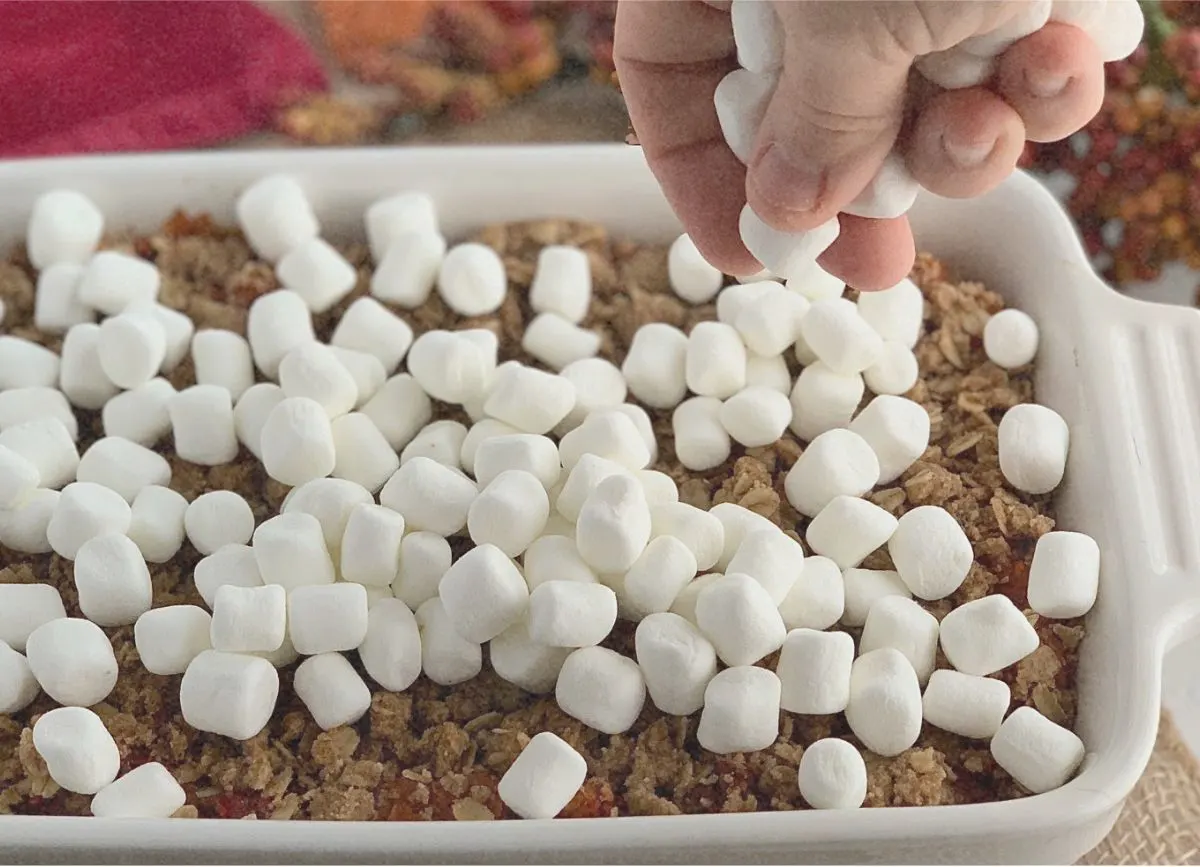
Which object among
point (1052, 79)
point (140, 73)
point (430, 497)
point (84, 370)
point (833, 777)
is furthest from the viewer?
point (140, 73)

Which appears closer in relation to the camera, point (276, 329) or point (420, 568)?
point (420, 568)

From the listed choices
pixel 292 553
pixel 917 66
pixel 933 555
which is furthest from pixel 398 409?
pixel 917 66

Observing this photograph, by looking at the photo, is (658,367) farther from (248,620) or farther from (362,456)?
(248,620)

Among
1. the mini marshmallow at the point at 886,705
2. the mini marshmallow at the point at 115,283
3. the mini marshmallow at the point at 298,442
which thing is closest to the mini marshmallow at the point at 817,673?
the mini marshmallow at the point at 886,705

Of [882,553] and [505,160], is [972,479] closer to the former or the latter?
[882,553]

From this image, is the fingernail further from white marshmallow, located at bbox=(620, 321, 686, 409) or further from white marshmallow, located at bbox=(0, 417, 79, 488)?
white marshmallow, located at bbox=(0, 417, 79, 488)

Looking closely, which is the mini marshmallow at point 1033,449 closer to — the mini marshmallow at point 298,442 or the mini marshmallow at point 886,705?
the mini marshmallow at point 886,705

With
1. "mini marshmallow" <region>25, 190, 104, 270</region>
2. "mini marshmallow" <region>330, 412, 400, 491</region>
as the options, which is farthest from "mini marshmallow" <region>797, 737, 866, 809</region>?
"mini marshmallow" <region>25, 190, 104, 270</region>
